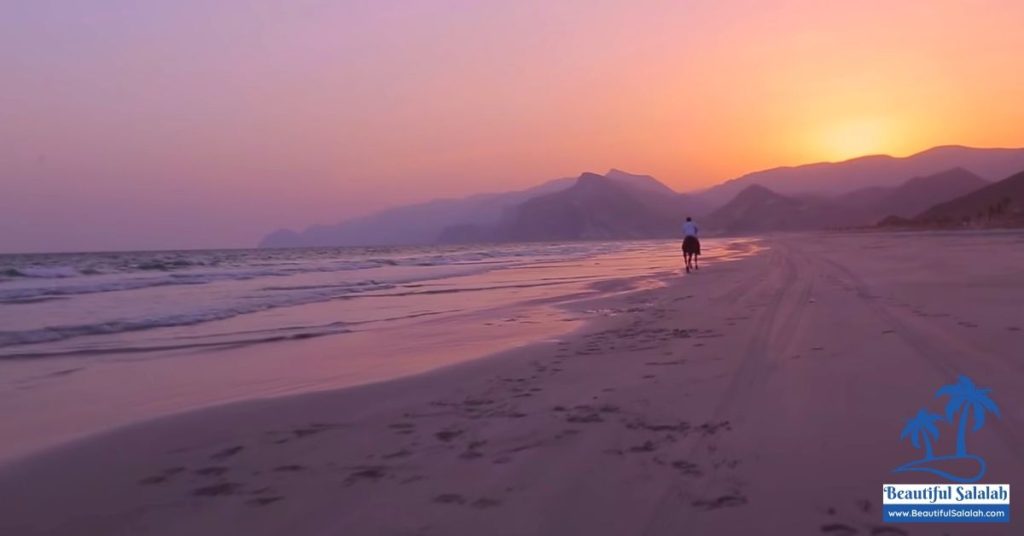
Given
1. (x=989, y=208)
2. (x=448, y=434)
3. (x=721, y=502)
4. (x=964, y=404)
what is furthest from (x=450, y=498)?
(x=989, y=208)

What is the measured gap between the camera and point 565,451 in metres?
4.82

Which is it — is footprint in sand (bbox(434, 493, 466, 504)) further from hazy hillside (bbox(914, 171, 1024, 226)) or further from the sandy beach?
hazy hillside (bbox(914, 171, 1024, 226))

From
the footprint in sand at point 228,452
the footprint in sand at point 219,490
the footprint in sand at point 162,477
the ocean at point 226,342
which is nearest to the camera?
the footprint in sand at point 219,490

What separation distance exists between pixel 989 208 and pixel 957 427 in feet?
306

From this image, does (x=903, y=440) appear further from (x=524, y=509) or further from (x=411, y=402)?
(x=411, y=402)

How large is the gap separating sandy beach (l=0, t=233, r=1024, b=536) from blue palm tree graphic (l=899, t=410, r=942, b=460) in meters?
0.10

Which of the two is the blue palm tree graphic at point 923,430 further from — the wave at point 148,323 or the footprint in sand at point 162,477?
the wave at point 148,323

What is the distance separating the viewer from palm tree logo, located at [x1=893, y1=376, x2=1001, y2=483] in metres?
4.18

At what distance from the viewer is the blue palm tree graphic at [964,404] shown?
4.71 metres

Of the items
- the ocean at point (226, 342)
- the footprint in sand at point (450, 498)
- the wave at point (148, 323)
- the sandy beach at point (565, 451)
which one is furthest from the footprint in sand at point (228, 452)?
the wave at point (148, 323)

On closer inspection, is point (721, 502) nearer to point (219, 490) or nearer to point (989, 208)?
point (219, 490)

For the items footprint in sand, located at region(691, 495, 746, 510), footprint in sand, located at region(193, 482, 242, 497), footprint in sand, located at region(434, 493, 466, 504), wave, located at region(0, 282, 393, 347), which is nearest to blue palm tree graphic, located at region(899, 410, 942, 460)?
footprint in sand, located at region(691, 495, 746, 510)

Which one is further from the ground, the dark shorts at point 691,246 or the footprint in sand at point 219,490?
the dark shorts at point 691,246

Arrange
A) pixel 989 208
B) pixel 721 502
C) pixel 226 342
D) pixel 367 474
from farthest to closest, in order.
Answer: pixel 989 208 < pixel 226 342 < pixel 367 474 < pixel 721 502
